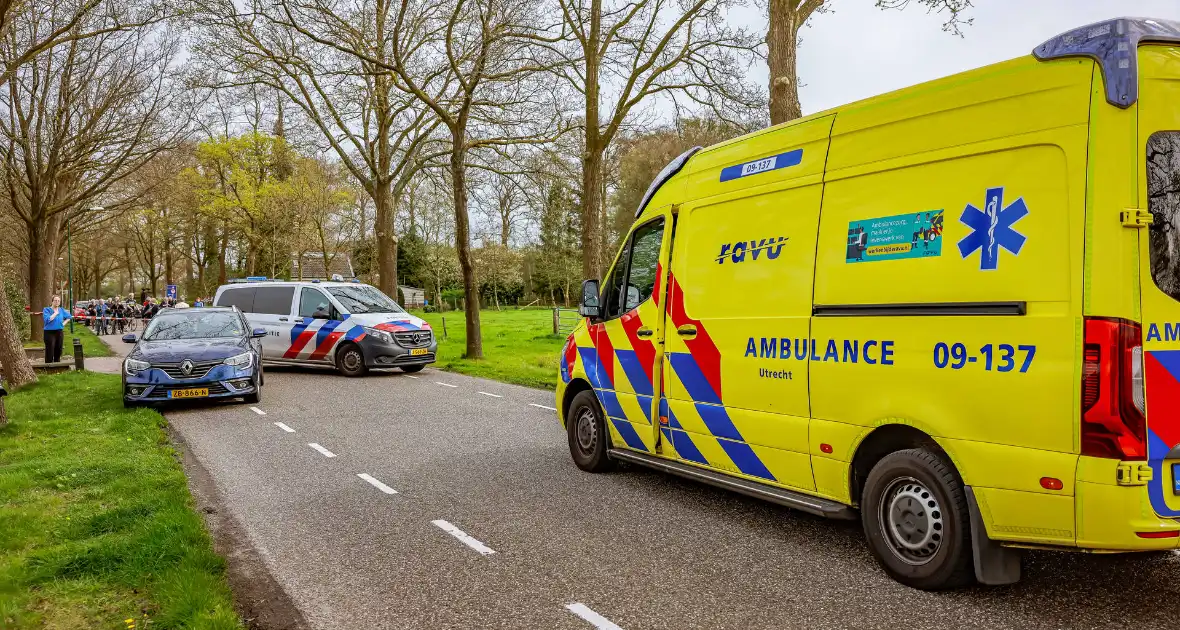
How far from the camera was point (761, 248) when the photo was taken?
5.41 metres

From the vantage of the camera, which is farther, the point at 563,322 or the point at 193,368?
the point at 563,322

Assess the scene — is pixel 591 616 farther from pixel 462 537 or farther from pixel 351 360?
pixel 351 360

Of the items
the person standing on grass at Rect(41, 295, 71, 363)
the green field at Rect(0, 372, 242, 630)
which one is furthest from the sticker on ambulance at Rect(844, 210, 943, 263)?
the person standing on grass at Rect(41, 295, 71, 363)

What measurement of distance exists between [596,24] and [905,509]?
1399 cm

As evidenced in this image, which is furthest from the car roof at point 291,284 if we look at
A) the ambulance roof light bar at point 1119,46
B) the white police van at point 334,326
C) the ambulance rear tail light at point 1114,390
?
the ambulance rear tail light at point 1114,390

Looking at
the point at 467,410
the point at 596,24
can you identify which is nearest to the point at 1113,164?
the point at 467,410

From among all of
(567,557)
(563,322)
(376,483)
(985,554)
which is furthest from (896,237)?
(563,322)

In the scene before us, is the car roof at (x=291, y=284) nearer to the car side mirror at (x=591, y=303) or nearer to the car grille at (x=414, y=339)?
the car grille at (x=414, y=339)

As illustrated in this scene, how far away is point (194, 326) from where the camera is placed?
43.6 feet

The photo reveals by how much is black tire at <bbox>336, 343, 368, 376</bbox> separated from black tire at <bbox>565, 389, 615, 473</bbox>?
9761 mm

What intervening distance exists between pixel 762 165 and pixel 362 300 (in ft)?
44.1

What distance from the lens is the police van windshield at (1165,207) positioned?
3.62 metres

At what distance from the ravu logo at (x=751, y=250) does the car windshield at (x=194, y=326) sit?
987 centimetres

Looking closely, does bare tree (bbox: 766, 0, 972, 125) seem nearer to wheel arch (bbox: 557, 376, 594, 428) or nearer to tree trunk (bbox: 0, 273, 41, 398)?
wheel arch (bbox: 557, 376, 594, 428)
